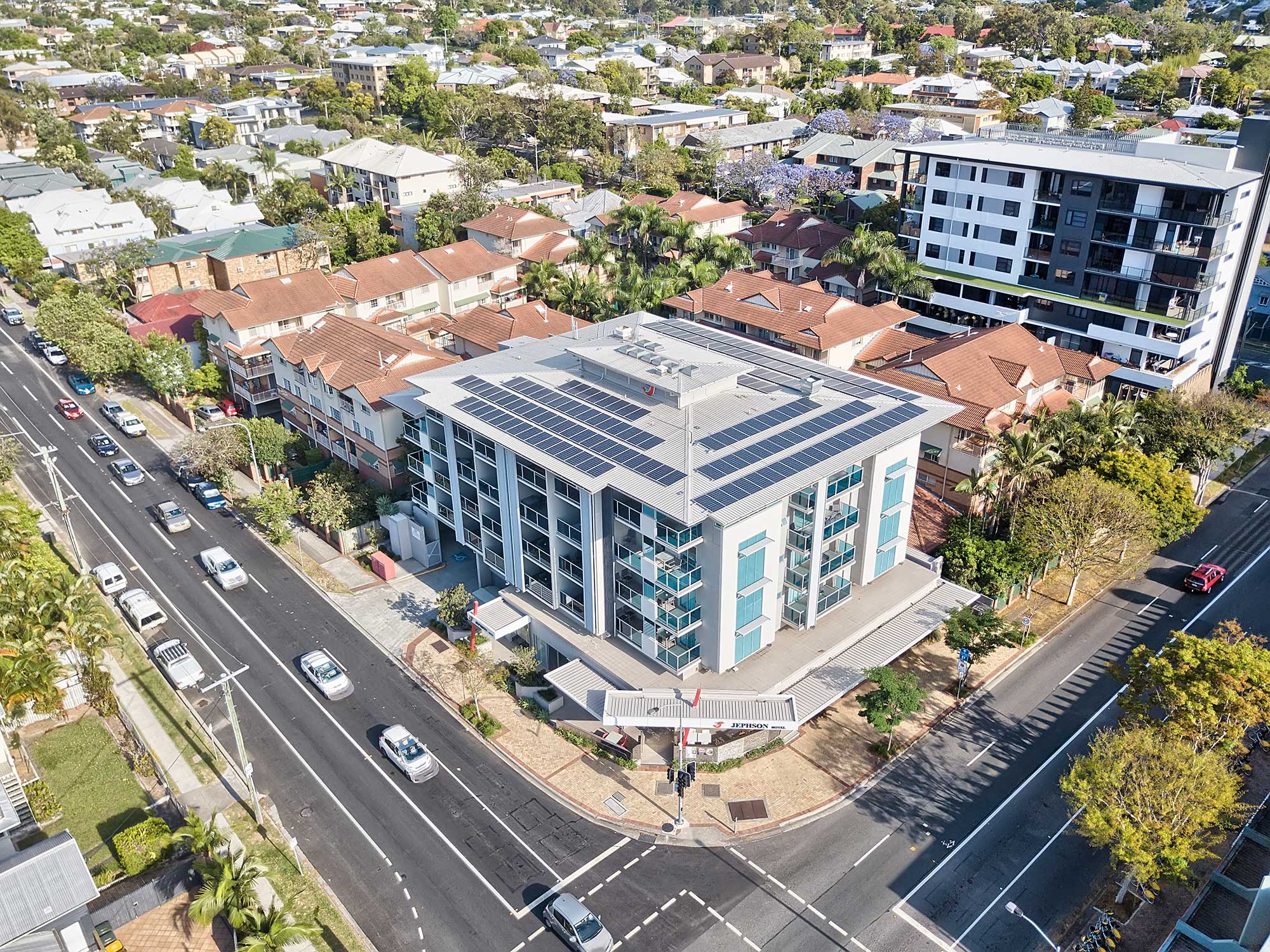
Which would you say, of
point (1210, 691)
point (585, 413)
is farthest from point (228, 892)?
point (1210, 691)

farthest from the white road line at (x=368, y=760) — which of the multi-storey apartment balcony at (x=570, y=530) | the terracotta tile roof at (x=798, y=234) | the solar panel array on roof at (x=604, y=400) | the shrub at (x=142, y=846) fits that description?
the terracotta tile roof at (x=798, y=234)

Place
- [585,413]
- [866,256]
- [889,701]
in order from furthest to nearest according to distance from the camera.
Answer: [866,256], [585,413], [889,701]

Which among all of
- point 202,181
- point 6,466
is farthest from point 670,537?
point 202,181

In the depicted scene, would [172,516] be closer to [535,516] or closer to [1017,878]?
[535,516]

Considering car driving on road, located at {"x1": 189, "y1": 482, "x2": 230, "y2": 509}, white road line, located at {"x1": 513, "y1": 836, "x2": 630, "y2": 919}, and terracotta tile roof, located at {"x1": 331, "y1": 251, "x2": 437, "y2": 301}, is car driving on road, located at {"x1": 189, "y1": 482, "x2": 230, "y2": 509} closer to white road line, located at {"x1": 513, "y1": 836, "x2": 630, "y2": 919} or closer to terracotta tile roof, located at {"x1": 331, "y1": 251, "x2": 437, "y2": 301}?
terracotta tile roof, located at {"x1": 331, "y1": 251, "x2": 437, "y2": 301}

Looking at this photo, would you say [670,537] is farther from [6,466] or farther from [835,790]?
[6,466]
